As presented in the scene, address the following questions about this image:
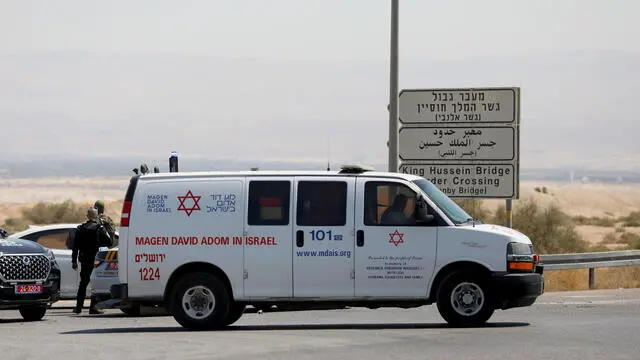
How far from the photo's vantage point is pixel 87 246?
78.1ft

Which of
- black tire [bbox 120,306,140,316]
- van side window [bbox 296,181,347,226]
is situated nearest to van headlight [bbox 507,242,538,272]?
van side window [bbox 296,181,347,226]

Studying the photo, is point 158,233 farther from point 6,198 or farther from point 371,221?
point 6,198

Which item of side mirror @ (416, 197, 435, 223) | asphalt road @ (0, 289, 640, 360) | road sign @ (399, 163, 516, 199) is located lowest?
asphalt road @ (0, 289, 640, 360)

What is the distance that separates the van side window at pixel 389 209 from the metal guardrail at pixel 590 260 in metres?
10.5

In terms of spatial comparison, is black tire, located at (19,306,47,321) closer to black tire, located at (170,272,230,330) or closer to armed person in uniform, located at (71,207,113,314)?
armed person in uniform, located at (71,207,113,314)

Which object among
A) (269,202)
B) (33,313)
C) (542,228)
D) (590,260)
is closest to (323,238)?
(269,202)

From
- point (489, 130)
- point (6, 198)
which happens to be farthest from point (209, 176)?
point (6, 198)

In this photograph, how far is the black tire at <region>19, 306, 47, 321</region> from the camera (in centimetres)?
2269

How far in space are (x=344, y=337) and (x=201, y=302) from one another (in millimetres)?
2527

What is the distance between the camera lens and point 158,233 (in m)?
19.6

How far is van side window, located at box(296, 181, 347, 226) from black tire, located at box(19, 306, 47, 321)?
17.0ft

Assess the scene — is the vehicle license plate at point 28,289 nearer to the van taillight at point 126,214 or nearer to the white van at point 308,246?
the white van at point 308,246

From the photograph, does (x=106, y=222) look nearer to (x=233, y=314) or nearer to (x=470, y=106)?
(x=233, y=314)

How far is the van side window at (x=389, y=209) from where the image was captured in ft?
63.8
